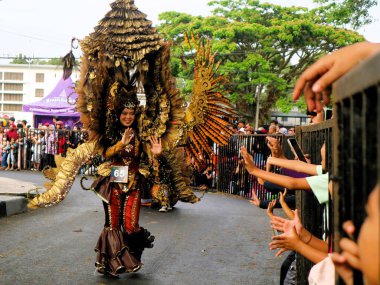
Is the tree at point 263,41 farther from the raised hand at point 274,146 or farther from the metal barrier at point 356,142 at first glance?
the metal barrier at point 356,142

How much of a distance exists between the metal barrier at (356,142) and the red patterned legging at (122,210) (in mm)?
4681

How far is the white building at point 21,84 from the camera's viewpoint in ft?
286

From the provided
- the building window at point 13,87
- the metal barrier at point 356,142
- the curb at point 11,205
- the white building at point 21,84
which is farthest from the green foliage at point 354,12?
the building window at point 13,87

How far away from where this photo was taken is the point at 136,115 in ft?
22.7

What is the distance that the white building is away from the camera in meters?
87.3

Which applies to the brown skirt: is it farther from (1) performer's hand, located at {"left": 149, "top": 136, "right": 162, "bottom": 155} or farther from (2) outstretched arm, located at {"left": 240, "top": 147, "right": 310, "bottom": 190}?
(2) outstretched arm, located at {"left": 240, "top": 147, "right": 310, "bottom": 190}

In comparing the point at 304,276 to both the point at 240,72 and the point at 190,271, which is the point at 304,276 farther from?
the point at 240,72

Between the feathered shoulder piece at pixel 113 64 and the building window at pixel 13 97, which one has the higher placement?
the building window at pixel 13 97

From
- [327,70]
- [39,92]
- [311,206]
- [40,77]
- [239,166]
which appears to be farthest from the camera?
[39,92]

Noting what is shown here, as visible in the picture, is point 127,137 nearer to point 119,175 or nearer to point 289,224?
point 119,175

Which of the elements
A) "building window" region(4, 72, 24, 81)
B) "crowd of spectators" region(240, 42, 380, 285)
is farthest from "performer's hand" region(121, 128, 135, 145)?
"building window" region(4, 72, 24, 81)

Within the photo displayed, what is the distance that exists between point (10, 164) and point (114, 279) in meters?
18.2

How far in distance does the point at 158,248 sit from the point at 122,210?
5.02ft

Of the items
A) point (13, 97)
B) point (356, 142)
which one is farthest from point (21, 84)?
point (356, 142)
